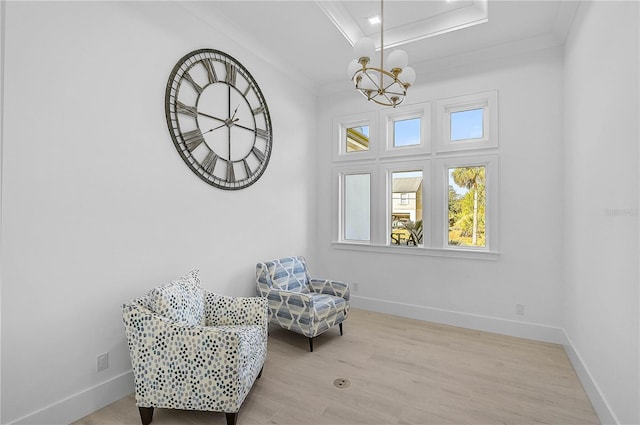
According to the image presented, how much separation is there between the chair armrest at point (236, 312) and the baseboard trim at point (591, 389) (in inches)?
91.1

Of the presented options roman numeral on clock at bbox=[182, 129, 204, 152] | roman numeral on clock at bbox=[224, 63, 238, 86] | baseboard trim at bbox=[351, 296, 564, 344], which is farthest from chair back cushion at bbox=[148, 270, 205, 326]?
baseboard trim at bbox=[351, 296, 564, 344]

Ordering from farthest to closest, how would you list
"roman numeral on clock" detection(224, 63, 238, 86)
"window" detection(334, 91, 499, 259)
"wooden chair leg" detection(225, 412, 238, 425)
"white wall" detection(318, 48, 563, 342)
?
"window" detection(334, 91, 499, 259)
"white wall" detection(318, 48, 563, 342)
"roman numeral on clock" detection(224, 63, 238, 86)
"wooden chair leg" detection(225, 412, 238, 425)

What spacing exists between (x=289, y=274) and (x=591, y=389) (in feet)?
9.05

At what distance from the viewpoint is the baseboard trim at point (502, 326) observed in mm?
2279

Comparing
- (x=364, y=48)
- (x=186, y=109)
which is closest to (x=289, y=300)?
(x=186, y=109)

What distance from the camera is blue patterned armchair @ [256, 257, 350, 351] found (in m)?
3.12

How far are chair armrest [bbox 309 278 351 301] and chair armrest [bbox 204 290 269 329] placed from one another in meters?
1.24

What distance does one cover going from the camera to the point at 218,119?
3.17m

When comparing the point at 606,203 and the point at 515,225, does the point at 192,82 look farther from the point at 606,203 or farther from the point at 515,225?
the point at 515,225

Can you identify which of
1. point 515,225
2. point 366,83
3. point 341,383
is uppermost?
point 366,83

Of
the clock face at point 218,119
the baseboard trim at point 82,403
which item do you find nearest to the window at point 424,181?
the clock face at point 218,119

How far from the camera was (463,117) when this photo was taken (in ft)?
12.9

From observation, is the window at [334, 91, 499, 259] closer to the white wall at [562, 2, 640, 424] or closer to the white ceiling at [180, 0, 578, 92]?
the white ceiling at [180, 0, 578, 92]

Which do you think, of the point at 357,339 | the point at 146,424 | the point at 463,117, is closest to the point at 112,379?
the point at 146,424
